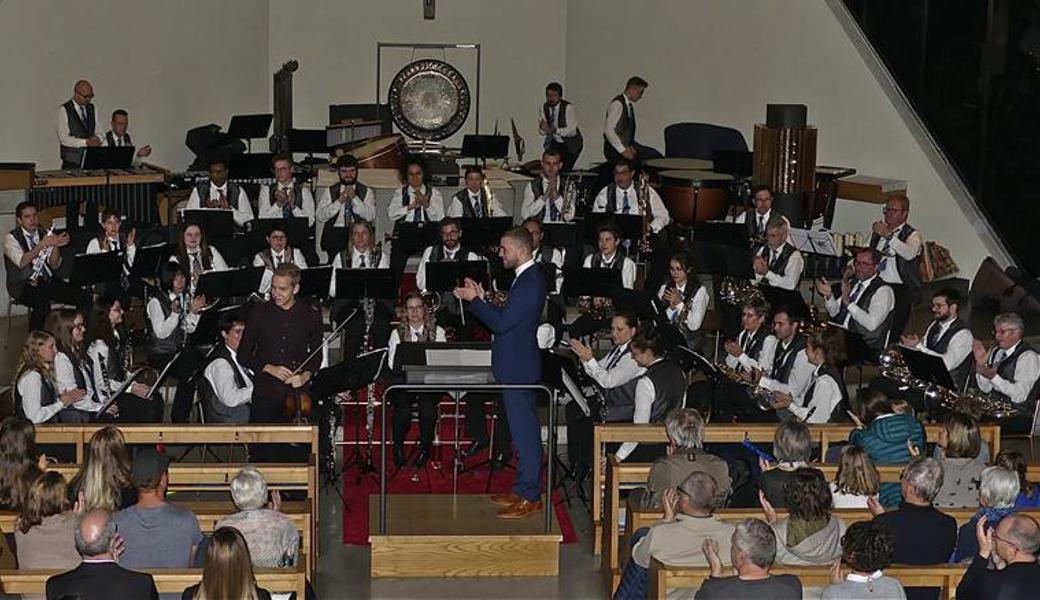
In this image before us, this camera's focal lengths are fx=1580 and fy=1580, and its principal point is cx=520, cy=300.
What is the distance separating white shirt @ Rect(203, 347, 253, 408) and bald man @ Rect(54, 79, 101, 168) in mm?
6636

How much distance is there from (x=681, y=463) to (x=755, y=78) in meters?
11.3

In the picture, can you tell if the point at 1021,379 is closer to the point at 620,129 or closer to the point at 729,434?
the point at 729,434

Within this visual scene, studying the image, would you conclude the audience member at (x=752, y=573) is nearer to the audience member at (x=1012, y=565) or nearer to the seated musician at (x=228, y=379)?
the audience member at (x=1012, y=565)

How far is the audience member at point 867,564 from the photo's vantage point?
22.1 ft

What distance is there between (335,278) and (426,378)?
279cm

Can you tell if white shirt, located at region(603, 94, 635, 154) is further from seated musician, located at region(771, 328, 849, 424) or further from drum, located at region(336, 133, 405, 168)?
seated musician, located at region(771, 328, 849, 424)

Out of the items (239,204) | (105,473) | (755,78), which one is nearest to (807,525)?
(105,473)

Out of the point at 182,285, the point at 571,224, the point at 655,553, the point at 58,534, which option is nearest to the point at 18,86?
the point at 182,285

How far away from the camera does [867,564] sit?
6730 mm

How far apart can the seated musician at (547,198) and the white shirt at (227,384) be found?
537 cm

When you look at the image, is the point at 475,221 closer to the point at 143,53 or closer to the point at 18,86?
the point at 18,86

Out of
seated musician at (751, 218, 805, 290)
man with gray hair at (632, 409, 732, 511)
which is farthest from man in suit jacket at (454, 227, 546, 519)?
seated musician at (751, 218, 805, 290)

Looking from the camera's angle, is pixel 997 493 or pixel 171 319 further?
pixel 171 319

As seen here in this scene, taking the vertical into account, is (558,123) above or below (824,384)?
above
